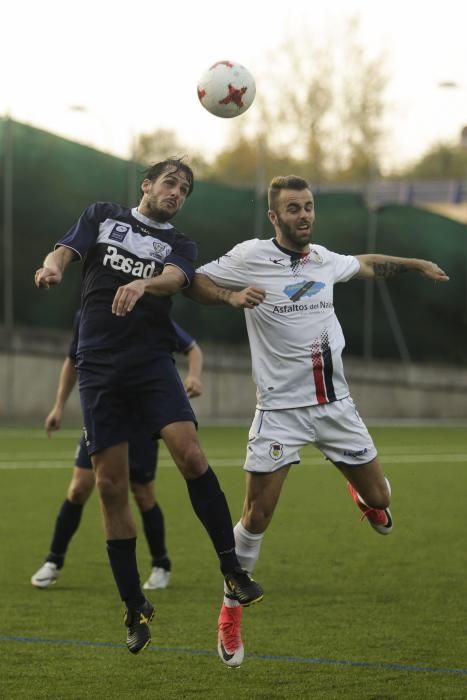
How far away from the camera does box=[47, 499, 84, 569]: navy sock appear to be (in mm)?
9250

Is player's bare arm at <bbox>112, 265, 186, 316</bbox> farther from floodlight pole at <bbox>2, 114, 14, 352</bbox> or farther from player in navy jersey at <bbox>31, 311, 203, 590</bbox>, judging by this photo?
floodlight pole at <bbox>2, 114, 14, 352</bbox>

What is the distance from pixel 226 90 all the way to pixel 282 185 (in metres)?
0.74

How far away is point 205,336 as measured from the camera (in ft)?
92.8

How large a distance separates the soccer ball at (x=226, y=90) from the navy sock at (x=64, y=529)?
123 inches

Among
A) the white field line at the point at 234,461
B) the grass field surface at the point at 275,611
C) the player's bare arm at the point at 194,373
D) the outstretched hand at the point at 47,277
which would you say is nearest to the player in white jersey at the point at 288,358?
the grass field surface at the point at 275,611

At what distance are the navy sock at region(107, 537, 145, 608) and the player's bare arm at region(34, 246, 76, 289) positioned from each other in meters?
1.47

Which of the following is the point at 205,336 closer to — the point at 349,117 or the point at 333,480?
the point at 333,480

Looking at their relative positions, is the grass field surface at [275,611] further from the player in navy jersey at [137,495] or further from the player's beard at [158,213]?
the player's beard at [158,213]

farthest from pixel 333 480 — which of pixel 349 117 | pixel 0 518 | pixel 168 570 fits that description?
pixel 349 117

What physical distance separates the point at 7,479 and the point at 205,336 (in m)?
12.2

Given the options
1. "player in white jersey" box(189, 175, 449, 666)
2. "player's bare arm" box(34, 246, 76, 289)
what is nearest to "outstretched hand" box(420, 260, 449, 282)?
"player in white jersey" box(189, 175, 449, 666)


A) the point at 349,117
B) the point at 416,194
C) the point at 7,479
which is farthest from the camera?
the point at 349,117

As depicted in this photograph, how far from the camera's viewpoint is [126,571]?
681 centimetres

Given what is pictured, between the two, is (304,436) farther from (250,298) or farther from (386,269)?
(386,269)
